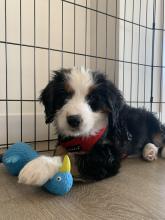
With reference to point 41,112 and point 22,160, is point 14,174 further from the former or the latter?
point 41,112

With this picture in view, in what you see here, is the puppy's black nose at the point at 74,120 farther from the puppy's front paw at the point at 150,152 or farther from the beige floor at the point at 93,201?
the puppy's front paw at the point at 150,152

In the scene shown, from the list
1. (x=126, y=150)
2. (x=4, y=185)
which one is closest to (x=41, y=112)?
(x=126, y=150)

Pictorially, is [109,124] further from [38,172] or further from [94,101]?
[38,172]

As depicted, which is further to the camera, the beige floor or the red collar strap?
the red collar strap

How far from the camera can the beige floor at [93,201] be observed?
31.1 inches

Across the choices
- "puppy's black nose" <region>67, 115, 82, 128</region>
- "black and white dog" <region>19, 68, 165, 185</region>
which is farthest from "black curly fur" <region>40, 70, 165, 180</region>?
"puppy's black nose" <region>67, 115, 82, 128</region>

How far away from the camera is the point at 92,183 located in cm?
107

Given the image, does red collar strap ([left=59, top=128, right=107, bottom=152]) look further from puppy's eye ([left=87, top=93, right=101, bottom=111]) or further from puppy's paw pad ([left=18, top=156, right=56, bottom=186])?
puppy's paw pad ([left=18, top=156, right=56, bottom=186])

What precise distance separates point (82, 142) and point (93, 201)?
1.10ft

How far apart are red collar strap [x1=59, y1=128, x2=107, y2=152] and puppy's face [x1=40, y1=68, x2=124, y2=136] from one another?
2cm

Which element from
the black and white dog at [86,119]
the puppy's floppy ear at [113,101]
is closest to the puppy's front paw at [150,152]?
the black and white dog at [86,119]

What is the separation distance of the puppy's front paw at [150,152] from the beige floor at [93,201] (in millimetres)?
347

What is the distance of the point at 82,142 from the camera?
118 centimetres

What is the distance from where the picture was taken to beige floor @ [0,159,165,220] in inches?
31.1
